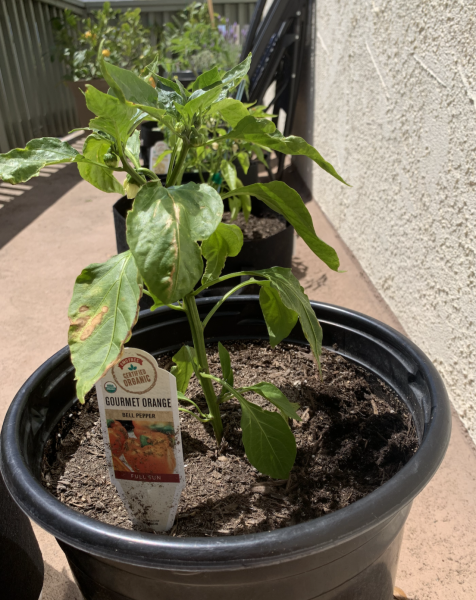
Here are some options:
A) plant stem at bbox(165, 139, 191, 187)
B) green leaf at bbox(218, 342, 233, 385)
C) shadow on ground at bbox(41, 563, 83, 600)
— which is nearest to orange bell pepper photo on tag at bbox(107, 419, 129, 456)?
green leaf at bbox(218, 342, 233, 385)

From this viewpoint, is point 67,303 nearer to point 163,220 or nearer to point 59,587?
point 59,587

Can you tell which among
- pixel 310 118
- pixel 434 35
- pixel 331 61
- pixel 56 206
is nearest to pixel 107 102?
pixel 434 35

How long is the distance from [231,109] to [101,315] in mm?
331

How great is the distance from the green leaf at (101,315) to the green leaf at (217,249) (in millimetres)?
223

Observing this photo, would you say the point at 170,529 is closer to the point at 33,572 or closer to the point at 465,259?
the point at 33,572

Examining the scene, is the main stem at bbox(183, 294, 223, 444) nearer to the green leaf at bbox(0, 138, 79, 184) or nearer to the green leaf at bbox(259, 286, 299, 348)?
the green leaf at bbox(259, 286, 299, 348)

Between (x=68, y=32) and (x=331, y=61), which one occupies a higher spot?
(x=68, y=32)

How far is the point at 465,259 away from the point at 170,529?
1.01 metres

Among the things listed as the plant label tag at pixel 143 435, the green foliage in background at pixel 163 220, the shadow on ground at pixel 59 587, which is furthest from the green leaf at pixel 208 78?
the shadow on ground at pixel 59 587

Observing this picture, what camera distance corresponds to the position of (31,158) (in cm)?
63

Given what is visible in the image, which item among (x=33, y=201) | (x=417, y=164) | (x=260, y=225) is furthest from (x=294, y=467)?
(x=33, y=201)

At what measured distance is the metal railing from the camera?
4.68 meters

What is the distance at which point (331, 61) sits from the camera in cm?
257

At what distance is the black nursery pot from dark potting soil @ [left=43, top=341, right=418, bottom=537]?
0.18 feet
